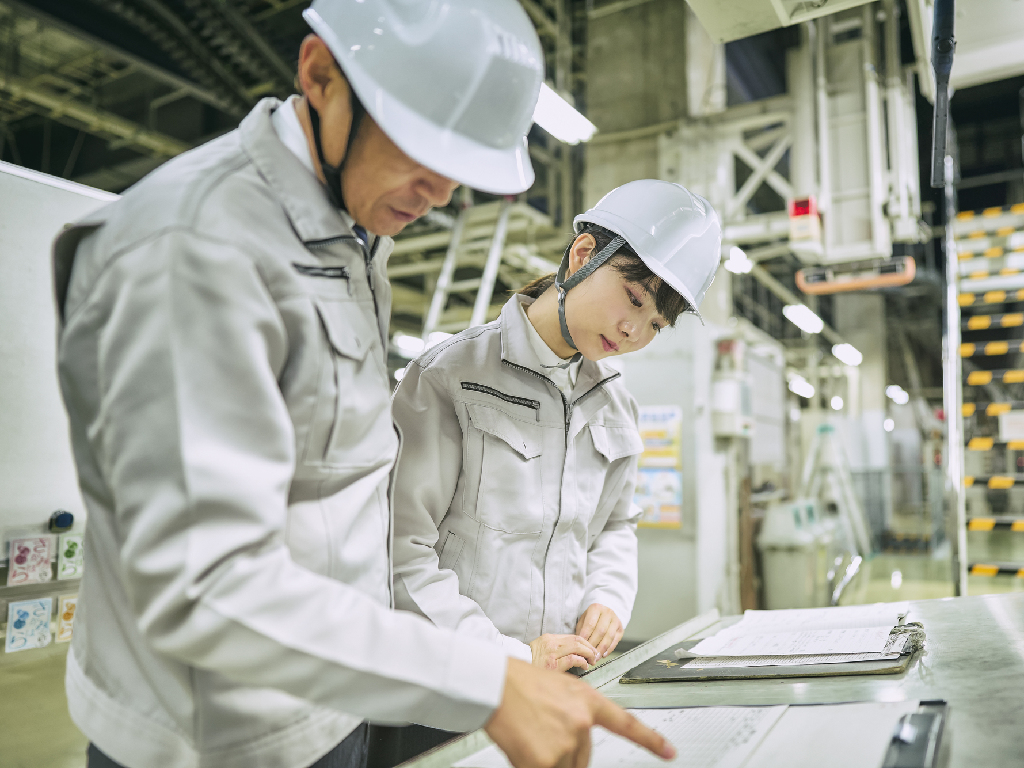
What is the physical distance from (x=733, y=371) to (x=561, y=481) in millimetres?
3912

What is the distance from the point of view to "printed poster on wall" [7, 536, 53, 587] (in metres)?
1.98

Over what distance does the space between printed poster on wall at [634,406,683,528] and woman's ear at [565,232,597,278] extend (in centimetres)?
342

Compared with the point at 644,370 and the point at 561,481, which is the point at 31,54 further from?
the point at 561,481

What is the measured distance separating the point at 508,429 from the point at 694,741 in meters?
0.78

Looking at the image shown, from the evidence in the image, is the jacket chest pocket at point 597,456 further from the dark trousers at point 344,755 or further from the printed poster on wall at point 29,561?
the printed poster on wall at point 29,561

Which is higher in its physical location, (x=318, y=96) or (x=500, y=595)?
(x=318, y=96)

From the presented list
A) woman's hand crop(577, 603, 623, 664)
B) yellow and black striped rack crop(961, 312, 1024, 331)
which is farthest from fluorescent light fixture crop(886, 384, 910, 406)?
woman's hand crop(577, 603, 623, 664)

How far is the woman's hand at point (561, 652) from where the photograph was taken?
4.86 ft

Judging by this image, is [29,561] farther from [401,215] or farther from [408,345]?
[408,345]

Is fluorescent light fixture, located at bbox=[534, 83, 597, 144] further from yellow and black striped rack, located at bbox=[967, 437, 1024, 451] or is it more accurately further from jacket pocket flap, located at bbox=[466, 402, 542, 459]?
yellow and black striped rack, located at bbox=[967, 437, 1024, 451]

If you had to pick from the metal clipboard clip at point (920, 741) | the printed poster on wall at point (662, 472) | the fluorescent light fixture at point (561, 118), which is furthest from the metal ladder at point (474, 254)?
the metal clipboard clip at point (920, 741)

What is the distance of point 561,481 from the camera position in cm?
164

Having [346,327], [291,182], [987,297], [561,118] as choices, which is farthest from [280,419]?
[987,297]

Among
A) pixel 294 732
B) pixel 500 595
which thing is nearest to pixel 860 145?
pixel 500 595
